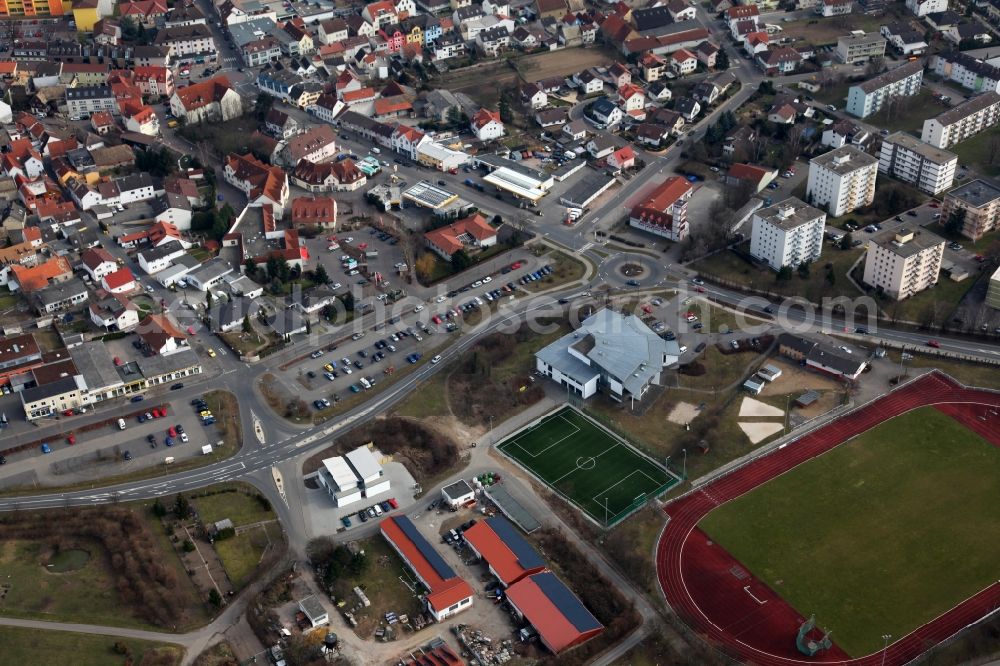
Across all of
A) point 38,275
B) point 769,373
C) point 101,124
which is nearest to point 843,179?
point 769,373

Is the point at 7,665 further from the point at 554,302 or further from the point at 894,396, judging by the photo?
the point at 894,396

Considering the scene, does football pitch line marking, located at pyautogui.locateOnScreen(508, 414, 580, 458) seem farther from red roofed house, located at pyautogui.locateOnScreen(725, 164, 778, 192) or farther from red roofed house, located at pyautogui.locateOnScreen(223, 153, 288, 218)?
red roofed house, located at pyautogui.locateOnScreen(223, 153, 288, 218)

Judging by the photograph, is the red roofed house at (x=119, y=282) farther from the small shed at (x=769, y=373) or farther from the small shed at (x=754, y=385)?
the small shed at (x=769, y=373)

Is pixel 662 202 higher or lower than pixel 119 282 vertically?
lower

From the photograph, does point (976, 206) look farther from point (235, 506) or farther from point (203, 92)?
point (203, 92)

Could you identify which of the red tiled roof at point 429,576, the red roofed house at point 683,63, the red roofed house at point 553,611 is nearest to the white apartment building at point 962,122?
the red roofed house at point 683,63

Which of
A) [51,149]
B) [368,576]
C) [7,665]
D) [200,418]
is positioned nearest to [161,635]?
[7,665]

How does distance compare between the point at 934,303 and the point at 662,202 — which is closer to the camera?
the point at 934,303
